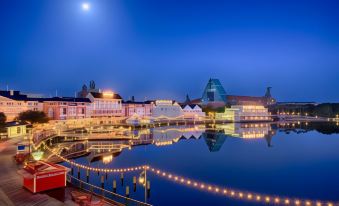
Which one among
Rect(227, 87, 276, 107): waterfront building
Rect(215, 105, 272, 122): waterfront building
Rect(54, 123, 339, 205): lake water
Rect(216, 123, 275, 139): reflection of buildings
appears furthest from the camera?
Rect(227, 87, 276, 107): waterfront building

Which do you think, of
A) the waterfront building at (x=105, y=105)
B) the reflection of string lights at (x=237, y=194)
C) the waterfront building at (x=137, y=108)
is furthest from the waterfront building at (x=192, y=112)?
the reflection of string lights at (x=237, y=194)

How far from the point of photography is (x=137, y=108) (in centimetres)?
8181

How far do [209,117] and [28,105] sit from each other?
63.8 m

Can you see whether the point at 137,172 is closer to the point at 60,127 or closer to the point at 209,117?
the point at 60,127

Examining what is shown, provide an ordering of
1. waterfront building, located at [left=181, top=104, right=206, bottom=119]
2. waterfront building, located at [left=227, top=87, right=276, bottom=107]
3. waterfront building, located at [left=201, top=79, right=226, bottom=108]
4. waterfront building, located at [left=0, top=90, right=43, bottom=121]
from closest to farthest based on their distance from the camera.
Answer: waterfront building, located at [left=0, top=90, right=43, bottom=121] → waterfront building, located at [left=181, top=104, right=206, bottom=119] → waterfront building, located at [left=227, top=87, right=276, bottom=107] → waterfront building, located at [left=201, top=79, right=226, bottom=108]

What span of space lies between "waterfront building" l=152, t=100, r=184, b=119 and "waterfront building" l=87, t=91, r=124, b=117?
45.8 ft

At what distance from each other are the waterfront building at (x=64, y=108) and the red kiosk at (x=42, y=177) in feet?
155

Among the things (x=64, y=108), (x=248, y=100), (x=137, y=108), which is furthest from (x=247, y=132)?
(x=248, y=100)

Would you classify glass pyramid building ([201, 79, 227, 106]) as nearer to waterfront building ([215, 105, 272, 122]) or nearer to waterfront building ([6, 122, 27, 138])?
waterfront building ([215, 105, 272, 122])

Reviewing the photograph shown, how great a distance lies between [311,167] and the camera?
3016cm

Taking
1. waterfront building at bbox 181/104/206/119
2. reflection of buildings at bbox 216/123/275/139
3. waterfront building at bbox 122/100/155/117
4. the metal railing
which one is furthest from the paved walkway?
waterfront building at bbox 181/104/206/119

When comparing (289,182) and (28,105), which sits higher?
(28,105)

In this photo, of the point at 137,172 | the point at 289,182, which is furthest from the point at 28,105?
the point at 289,182

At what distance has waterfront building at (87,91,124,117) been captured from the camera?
66.8m
